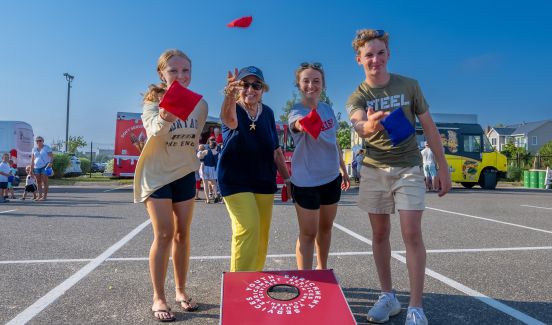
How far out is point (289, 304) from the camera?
2240 mm

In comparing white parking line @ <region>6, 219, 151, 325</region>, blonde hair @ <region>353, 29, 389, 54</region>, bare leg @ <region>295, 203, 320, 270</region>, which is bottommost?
white parking line @ <region>6, 219, 151, 325</region>

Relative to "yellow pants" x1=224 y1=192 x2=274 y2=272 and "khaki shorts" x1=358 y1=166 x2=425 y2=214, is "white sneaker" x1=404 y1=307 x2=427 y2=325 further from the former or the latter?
"yellow pants" x1=224 y1=192 x2=274 y2=272

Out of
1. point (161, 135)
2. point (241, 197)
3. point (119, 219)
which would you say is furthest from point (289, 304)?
point (119, 219)

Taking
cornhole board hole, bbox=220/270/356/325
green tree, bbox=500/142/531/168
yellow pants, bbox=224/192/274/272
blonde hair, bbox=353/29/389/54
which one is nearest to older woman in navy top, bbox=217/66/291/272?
yellow pants, bbox=224/192/274/272

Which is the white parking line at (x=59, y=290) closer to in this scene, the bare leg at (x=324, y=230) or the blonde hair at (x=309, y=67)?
the bare leg at (x=324, y=230)

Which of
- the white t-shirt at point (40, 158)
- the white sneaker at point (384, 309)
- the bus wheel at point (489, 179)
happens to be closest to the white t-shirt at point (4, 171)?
the white t-shirt at point (40, 158)

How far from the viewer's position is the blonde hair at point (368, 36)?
2.77 metres

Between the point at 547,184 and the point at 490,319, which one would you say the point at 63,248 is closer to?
the point at 490,319

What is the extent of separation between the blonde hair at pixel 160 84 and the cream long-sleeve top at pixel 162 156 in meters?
0.06

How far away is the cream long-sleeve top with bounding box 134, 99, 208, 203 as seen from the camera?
2795 mm

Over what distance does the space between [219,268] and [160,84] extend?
6.71ft

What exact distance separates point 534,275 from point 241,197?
300 centimetres

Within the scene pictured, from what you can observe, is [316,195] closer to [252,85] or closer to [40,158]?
[252,85]

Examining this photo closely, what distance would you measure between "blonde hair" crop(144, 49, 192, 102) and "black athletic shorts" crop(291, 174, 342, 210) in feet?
3.89
